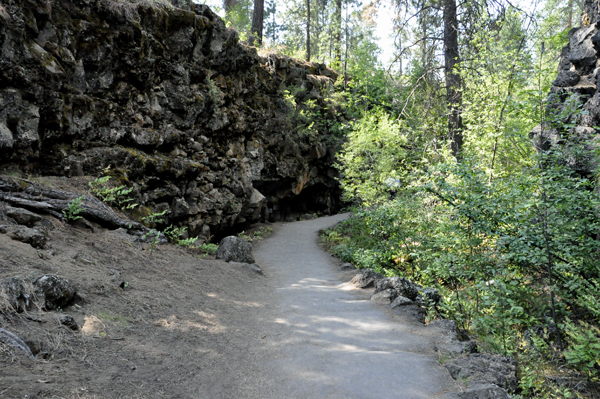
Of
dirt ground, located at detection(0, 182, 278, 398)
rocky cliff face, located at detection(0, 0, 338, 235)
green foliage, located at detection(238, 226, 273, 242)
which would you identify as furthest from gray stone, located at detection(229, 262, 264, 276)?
green foliage, located at detection(238, 226, 273, 242)

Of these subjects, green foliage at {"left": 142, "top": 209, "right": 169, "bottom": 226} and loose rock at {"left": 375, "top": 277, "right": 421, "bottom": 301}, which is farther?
green foliage at {"left": 142, "top": 209, "right": 169, "bottom": 226}

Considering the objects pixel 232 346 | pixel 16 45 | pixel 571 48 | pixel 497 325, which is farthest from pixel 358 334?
pixel 571 48

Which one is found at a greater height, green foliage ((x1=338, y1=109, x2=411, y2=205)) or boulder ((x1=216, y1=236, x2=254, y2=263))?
green foliage ((x1=338, y1=109, x2=411, y2=205))

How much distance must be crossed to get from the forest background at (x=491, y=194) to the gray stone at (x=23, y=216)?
681cm

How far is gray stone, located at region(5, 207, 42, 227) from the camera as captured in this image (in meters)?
5.39

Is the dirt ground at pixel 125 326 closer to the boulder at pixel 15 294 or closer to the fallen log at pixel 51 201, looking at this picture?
the boulder at pixel 15 294

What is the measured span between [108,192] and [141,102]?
3.41 metres

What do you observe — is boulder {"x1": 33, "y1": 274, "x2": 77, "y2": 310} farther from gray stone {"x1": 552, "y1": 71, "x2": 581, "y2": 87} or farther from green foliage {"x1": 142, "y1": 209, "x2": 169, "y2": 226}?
gray stone {"x1": 552, "y1": 71, "x2": 581, "y2": 87}

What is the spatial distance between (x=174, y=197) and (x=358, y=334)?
25.5ft

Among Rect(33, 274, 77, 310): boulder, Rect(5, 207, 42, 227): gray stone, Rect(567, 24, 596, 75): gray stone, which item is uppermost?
Rect(567, 24, 596, 75): gray stone

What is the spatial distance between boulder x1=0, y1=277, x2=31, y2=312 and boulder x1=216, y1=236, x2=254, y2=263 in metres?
5.62

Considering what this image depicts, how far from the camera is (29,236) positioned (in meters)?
4.88

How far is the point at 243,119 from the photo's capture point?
15.3 meters

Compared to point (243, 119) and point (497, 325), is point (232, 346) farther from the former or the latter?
point (243, 119)
